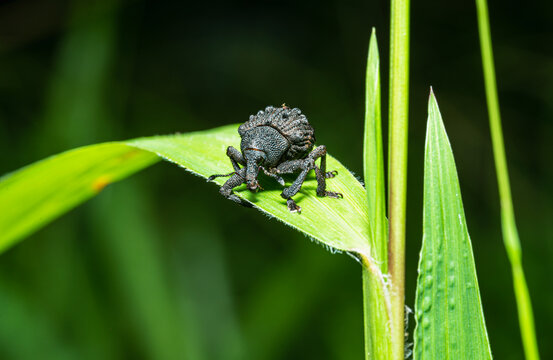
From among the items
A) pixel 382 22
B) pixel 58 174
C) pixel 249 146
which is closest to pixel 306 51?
pixel 382 22

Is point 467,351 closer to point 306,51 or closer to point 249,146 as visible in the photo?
point 249,146

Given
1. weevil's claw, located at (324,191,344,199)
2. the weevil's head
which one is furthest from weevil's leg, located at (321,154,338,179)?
the weevil's head

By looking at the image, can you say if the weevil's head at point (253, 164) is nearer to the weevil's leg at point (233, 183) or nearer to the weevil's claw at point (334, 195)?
the weevil's leg at point (233, 183)

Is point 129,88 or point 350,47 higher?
point 350,47

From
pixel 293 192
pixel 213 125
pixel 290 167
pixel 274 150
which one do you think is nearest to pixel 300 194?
pixel 293 192

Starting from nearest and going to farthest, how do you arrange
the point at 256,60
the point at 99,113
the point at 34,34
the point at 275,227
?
the point at 99,113
the point at 275,227
the point at 34,34
the point at 256,60

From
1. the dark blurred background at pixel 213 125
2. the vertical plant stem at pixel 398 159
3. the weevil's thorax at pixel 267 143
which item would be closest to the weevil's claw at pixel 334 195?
the vertical plant stem at pixel 398 159

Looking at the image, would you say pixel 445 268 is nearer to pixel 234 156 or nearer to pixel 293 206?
pixel 293 206
